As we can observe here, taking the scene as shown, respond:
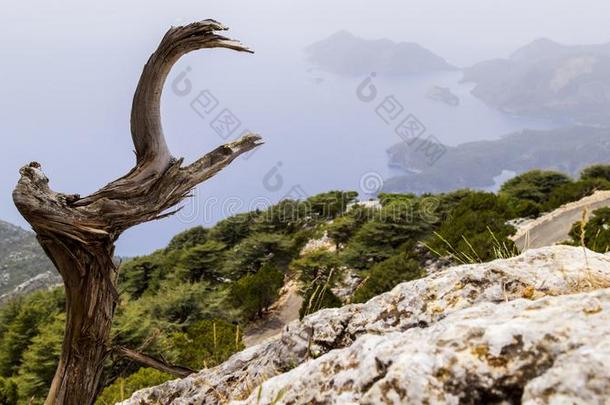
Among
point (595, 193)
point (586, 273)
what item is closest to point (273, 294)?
point (595, 193)

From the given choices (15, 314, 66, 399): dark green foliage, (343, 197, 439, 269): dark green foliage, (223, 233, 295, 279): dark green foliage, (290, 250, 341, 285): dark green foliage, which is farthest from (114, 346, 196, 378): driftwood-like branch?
(223, 233, 295, 279): dark green foliage

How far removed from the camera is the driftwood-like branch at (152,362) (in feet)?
12.8

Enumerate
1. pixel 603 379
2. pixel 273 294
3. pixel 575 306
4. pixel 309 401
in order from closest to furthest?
pixel 603 379 → pixel 575 306 → pixel 309 401 → pixel 273 294

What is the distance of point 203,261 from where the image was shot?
27.0 meters

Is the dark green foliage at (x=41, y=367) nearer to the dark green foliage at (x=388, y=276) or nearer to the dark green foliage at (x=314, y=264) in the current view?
the dark green foliage at (x=388, y=276)

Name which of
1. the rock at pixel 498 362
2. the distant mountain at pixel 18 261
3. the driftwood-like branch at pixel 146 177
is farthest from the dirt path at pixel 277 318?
the distant mountain at pixel 18 261

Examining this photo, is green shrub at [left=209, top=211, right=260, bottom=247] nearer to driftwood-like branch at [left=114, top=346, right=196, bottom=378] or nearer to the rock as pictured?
driftwood-like branch at [left=114, top=346, right=196, bottom=378]

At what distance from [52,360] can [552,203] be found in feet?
80.4

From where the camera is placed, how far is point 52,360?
14.9 metres

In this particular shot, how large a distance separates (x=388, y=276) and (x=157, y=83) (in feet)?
42.8

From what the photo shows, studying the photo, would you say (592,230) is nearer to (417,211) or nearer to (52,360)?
(417,211)

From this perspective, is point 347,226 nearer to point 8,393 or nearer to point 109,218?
point 8,393

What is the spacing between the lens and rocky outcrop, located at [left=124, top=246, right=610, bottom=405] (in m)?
1.43

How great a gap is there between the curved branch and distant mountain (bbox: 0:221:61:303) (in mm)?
65645
